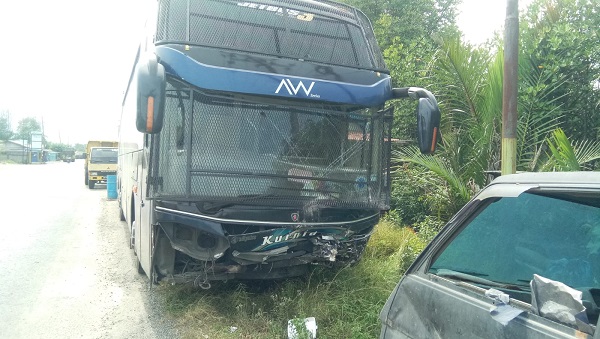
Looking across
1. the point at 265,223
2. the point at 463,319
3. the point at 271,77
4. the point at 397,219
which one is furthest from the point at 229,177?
the point at 397,219

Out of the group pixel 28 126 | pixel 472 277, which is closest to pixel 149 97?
pixel 472 277

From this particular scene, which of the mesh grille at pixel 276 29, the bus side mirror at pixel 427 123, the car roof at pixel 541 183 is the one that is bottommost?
the car roof at pixel 541 183

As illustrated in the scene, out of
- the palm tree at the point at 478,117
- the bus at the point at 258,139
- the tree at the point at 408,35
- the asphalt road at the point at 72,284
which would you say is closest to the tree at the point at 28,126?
the asphalt road at the point at 72,284

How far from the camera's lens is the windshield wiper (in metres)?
2.29

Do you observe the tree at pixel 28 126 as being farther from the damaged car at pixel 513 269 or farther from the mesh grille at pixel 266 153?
the damaged car at pixel 513 269

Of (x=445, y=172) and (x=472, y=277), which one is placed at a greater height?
(x=445, y=172)

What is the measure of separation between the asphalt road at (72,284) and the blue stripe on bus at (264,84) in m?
2.62

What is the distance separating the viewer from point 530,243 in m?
2.38

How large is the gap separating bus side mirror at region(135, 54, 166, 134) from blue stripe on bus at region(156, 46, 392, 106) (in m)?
0.38

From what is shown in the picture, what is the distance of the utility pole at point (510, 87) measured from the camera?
5145 mm

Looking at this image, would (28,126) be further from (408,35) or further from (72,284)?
(72,284)

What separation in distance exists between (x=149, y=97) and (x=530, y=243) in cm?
328

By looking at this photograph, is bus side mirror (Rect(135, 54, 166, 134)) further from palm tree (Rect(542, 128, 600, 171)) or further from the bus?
palm tree (Rect(542, 128, 600, 171))

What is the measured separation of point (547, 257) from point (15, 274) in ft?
24.5
